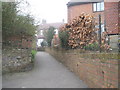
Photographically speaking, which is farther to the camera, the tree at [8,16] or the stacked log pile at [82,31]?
the tree at [8,16]

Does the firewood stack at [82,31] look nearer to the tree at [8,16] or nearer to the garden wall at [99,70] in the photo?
the garden wall at [99,70]

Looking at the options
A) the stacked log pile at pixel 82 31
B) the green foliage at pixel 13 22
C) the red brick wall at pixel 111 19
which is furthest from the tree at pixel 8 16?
the red brick wall at pixel 111 19

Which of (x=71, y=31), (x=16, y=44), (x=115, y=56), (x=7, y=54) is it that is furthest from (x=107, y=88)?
(x=16, y=44)

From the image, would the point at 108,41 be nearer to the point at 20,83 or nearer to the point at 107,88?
the point at 107,88

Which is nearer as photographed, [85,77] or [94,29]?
[85,77]

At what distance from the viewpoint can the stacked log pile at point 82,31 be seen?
939 cm

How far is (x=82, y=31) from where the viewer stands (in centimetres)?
993

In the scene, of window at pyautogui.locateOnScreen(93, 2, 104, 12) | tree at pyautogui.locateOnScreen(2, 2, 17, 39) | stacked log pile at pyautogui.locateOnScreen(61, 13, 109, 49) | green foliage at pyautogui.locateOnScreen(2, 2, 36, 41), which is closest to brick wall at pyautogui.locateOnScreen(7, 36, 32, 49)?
green foliage at pyautogui.locateOnScreen(2, 2, 36, 41)

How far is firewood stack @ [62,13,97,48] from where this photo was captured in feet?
30.9

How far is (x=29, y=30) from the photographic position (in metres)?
13.5

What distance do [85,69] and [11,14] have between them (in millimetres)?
5582

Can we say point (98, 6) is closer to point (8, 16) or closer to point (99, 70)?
point (8, 16)

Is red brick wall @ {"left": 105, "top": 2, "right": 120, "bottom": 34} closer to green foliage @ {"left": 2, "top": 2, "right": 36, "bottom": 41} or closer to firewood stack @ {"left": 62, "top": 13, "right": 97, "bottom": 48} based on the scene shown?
firewood stack @ {"left": 62, "top": 13, "right": 97, "bottom": 48}

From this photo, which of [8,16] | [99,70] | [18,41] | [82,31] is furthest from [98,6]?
[99,70]
